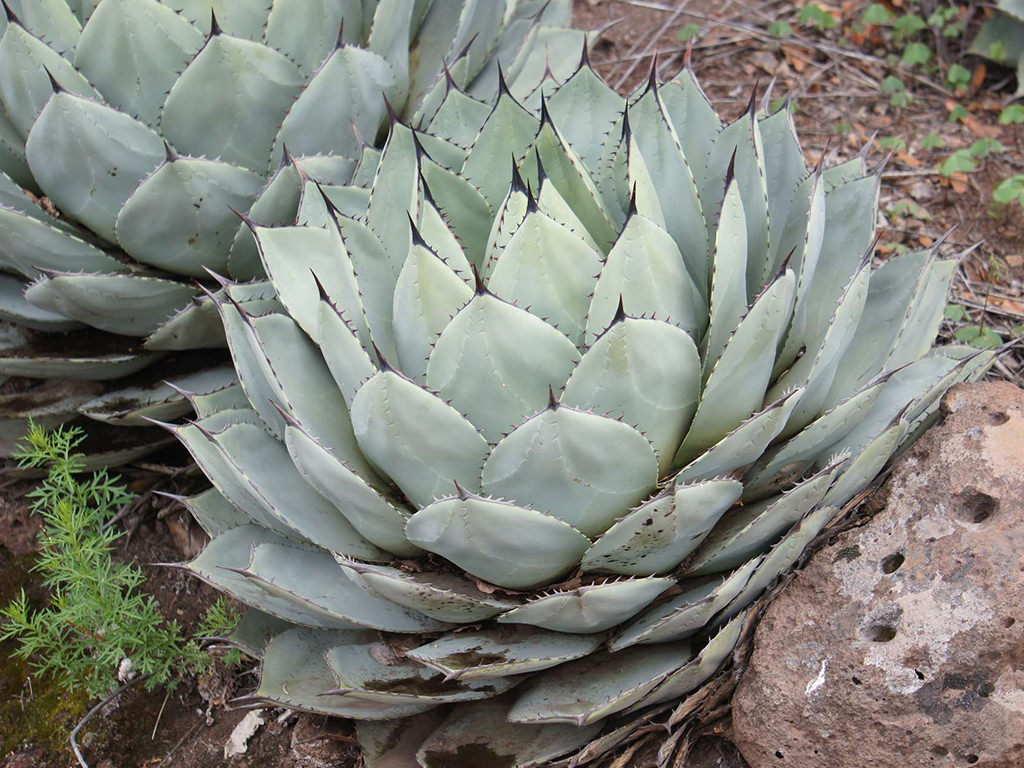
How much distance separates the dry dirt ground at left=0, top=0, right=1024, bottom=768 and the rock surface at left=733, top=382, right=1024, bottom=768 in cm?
21

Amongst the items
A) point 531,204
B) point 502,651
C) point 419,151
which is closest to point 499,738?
point 502,651

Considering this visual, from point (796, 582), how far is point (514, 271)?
27.3 inches

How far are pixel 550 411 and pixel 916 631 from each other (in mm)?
666

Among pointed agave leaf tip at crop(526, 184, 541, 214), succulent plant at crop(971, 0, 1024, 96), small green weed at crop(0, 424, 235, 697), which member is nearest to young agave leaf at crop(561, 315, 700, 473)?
pointed agave leaf tip at crop(526, 184, 541, 214)

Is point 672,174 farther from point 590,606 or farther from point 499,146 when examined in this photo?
point 590,606

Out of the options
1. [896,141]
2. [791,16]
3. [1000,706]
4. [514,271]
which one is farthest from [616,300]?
[791,16]

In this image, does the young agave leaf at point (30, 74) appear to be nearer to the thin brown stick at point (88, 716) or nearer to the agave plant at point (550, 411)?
the agave plant at point (550, 411)

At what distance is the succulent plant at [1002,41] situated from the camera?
321cm

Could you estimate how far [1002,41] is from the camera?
323 centimetres

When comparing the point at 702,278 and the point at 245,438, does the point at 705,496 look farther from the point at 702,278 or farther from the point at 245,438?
the point at 245,438

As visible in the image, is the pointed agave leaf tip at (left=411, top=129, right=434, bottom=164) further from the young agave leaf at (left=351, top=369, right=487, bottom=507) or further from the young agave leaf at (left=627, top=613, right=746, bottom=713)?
the young agave leaf at (left=627, top=613, right=746, bottom=713)

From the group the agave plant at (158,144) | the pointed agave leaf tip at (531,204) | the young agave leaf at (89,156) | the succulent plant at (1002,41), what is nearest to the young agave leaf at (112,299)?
the agave plant at (158,144)

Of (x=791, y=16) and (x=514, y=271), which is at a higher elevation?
(x=514, y=271)

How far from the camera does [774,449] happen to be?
5.66 feet
